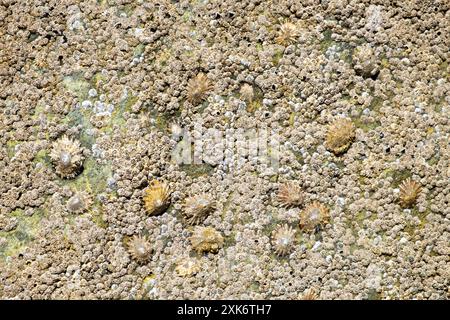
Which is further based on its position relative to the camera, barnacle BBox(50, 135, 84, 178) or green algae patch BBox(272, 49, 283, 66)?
green algae patch BBox(272, 49, 283, 66)

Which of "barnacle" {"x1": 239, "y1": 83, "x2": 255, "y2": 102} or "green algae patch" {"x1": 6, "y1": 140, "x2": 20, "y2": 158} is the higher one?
"barnacle" {"x1": 239, "y1": 83, "x2": 255, "y2": 102}

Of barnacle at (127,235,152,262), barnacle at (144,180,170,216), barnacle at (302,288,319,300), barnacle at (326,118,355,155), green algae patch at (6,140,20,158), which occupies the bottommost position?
barnacle at (302,288,319,300)

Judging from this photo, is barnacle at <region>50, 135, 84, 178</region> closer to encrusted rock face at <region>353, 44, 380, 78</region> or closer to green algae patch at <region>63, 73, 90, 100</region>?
green algae patch at <region>63, 73, 90, 100</region>

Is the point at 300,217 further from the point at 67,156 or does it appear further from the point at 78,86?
the point at 78,86

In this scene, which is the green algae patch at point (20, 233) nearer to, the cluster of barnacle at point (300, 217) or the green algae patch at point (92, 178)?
the green algae patch at point (92, 178)

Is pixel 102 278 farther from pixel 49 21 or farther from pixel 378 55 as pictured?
pixel 378 55

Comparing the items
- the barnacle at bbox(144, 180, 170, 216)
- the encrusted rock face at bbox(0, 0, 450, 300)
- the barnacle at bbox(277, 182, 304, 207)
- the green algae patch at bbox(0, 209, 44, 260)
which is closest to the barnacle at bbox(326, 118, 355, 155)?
the encrusted rock face at bbox(0, 0, 450, 300)

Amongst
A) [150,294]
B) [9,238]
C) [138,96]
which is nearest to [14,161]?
[9,238]
